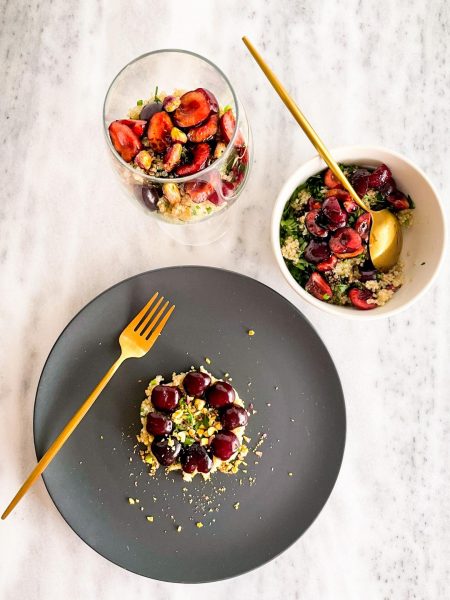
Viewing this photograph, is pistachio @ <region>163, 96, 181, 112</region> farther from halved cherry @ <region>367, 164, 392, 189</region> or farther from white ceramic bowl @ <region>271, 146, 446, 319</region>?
halved cherry @ <region>367, 164, 392, 189</region>

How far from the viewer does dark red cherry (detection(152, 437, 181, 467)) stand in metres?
1.10

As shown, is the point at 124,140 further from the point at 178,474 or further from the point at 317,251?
the point at 178,474

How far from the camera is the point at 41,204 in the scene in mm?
1225

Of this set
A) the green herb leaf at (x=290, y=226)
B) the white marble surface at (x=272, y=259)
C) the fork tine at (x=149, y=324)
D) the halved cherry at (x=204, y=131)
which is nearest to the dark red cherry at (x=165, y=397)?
the fork tine at (x=149, y=324)

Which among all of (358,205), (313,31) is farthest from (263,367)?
(313,31)

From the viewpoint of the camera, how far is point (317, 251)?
1.04m

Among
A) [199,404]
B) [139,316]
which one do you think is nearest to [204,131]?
[139,316]

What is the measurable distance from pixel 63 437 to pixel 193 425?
233mm

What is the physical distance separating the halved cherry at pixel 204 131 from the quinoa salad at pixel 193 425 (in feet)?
1.41

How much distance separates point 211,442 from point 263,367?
0.17 meters

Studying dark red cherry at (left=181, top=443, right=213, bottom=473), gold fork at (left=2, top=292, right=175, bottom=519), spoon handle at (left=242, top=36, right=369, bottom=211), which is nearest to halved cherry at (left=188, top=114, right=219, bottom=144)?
spoon handle at (left=242, top=36, right=369, bottom=211)

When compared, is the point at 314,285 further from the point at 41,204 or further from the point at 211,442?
the point at 41,204

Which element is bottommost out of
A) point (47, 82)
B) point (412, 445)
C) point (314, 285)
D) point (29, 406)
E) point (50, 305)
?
point (412, 445)

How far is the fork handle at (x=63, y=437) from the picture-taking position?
1.10 meters
